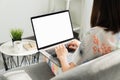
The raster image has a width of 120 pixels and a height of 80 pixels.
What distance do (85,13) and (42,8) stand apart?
71 cm

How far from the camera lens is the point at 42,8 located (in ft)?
11.0

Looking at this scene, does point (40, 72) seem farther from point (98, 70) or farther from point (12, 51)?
point (98, 70)

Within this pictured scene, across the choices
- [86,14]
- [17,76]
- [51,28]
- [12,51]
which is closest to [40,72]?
[17,76]

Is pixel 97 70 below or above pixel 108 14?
below

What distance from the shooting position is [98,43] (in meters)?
1.23

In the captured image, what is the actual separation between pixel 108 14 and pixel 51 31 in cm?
63

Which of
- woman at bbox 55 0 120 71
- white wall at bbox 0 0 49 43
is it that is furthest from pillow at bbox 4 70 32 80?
white wall at bbox 0 0 49 43

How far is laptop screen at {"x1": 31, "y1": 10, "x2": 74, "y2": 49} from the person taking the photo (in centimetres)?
167

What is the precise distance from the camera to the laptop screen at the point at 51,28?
5.49 ft

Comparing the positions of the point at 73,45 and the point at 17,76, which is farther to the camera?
the point at 73,45

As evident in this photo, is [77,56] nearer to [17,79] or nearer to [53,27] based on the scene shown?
[17,79]

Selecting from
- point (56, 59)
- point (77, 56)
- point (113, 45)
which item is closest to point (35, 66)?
point (56, 59)

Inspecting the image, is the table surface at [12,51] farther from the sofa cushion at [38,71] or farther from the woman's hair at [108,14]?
the woman's hair at [108,14]

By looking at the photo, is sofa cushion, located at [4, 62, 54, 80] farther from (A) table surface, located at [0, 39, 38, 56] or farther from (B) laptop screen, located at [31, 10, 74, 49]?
(A) table surface, located at [0, 39, 38, 56]
